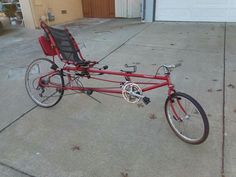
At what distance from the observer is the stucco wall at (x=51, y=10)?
6.45 metres

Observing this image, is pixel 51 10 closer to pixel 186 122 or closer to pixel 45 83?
pixel 45 83

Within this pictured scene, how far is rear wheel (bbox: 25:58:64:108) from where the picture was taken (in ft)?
8.04

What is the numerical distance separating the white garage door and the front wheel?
213 inches

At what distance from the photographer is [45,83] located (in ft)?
8.29

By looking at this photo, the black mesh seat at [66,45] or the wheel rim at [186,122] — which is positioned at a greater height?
the black mesh seat at [66,45]

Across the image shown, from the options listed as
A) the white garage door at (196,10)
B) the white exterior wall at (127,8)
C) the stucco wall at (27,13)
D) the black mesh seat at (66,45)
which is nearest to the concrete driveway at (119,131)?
the black mesh seat at (66,45)

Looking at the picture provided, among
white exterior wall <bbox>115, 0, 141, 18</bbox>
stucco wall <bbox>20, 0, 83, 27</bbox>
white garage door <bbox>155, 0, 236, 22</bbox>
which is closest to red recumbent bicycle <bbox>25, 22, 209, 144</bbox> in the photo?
stucco wall <bbox>20, 0, 83, 27</bbox>

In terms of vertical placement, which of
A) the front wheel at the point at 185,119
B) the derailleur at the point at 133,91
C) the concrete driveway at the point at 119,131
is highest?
the derailleur at the point at 133,91

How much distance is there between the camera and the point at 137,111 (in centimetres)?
240

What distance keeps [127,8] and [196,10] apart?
2443 millimetres

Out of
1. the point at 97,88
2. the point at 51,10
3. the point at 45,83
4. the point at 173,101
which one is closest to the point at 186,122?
the point at 173,101

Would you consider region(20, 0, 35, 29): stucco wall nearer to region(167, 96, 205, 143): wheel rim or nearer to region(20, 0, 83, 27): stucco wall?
region(20, 0, 83, 27): stucco wall

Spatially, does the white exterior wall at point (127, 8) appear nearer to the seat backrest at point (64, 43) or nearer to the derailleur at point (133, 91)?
the seat backrest at point (64, 43)

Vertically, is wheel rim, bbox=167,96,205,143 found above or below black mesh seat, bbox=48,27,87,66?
below
